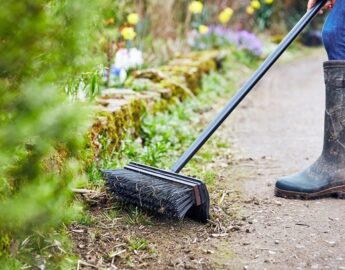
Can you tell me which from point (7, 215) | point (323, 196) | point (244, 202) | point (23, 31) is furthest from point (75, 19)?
point (323, 196)

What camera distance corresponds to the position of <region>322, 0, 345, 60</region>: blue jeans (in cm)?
269

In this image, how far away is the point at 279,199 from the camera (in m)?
2.75

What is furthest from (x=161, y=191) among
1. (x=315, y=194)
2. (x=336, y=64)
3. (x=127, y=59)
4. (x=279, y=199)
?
(x=127, y=59)

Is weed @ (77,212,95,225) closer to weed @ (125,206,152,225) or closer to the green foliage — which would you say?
weed @ (125,206,152,225)

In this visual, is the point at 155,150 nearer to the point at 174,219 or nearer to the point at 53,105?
the point at 174,219

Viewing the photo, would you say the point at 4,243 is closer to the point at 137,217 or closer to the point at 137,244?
the point at 137,244

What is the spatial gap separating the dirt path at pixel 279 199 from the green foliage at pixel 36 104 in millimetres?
747

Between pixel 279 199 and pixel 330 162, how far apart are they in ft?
0.98

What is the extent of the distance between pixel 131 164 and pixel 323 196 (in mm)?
911

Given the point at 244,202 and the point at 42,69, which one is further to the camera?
the point at 244,202

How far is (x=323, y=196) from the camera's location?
277cm

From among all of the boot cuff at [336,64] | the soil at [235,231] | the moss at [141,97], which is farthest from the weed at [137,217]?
the boot cuff at [336,64]

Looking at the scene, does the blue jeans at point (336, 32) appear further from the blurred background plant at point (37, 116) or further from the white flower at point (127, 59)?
the white flower at point (127, 59)

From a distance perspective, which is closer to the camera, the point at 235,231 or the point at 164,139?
the point at 235,231
